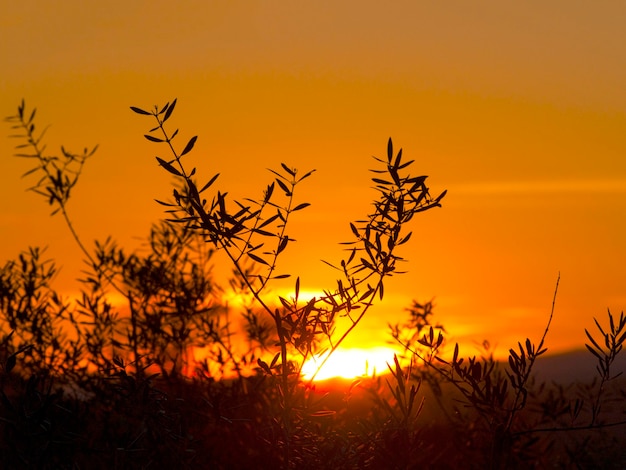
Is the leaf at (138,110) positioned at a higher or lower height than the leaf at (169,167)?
higher

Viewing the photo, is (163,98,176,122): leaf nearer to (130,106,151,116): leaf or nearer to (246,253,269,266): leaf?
(130,106,151,116): leaf

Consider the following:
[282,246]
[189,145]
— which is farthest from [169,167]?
[282,246]

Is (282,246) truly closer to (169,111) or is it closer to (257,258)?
(257,258)

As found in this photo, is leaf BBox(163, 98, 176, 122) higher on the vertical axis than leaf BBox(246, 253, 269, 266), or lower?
higher

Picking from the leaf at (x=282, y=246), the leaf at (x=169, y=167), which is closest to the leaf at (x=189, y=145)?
the leaf at (x=169, y=167)

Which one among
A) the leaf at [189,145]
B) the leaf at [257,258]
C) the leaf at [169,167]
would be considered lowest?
the leaf at [257,258]

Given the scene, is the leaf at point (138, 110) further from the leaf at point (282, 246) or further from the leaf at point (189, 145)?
the leaf at point (282, 246)

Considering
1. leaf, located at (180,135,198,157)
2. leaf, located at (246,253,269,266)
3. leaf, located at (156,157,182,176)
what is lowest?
leaf, located at (246,253,269,266)

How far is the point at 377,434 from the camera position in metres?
5.80

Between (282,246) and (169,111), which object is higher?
(169,111)

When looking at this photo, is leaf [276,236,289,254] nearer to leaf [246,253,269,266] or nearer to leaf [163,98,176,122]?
leaf [246,253,269,266]

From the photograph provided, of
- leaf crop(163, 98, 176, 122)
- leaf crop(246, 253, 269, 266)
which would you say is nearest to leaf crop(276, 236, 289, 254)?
leaf crop(246, 253, 269, 266)

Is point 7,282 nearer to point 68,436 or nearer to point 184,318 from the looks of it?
point 184,318

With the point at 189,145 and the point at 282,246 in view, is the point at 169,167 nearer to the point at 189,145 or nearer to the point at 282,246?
the point at 189,145
